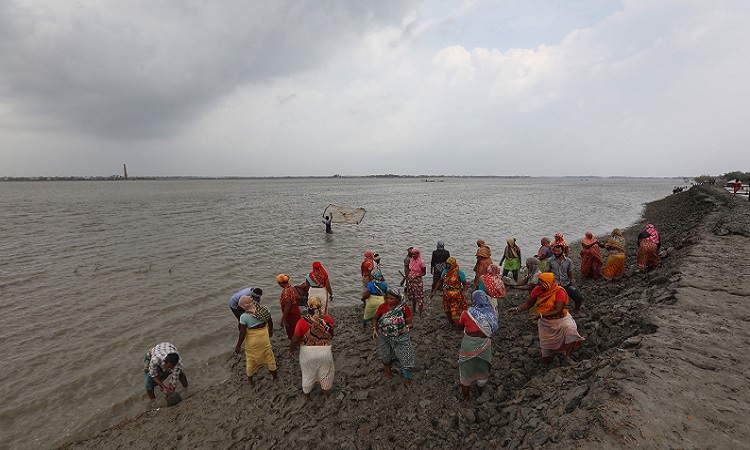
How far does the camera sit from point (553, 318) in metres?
5.00

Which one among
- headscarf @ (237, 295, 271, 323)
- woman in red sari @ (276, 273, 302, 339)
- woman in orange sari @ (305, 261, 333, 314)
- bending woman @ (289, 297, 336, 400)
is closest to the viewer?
bending woman @ (289, 297, 336, 400)

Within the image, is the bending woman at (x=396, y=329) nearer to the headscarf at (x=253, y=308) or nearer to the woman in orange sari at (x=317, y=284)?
the headscarf at (x=253, y=308)

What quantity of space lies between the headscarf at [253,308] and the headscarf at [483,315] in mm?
3455

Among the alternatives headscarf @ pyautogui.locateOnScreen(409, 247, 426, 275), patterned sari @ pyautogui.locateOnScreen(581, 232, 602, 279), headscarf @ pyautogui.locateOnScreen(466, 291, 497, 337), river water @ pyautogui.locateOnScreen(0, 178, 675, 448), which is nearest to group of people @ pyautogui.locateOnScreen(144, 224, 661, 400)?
headscarf @ pyautogui.locateOnScreen(466, 291, 497, 337)

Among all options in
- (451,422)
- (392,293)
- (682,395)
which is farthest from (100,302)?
(682,395)

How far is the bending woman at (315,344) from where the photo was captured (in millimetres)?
4719

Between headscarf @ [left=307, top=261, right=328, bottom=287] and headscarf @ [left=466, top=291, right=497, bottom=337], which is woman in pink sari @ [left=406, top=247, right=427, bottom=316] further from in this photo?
headscarf @ [left=466, top=291, right=497, bottom=337]

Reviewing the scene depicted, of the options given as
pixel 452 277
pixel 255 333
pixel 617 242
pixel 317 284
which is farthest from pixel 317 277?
pixel 617 242

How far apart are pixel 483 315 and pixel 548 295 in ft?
4.23

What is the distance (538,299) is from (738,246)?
9565 mm

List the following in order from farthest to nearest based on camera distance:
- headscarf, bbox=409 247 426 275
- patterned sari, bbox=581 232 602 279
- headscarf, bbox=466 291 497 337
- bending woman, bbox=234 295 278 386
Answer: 1. patterned sari, bbox=581 232 602 279
2. headscarf, bbox=409 247 426 275
3. bending woman, bbox=234 295 278 386
4. headscarf, bbox=466 291 497 337

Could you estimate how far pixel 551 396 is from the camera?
4090mm

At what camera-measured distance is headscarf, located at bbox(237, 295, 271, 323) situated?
204 inches

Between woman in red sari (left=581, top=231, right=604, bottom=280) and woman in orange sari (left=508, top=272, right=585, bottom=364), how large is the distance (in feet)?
16.8
